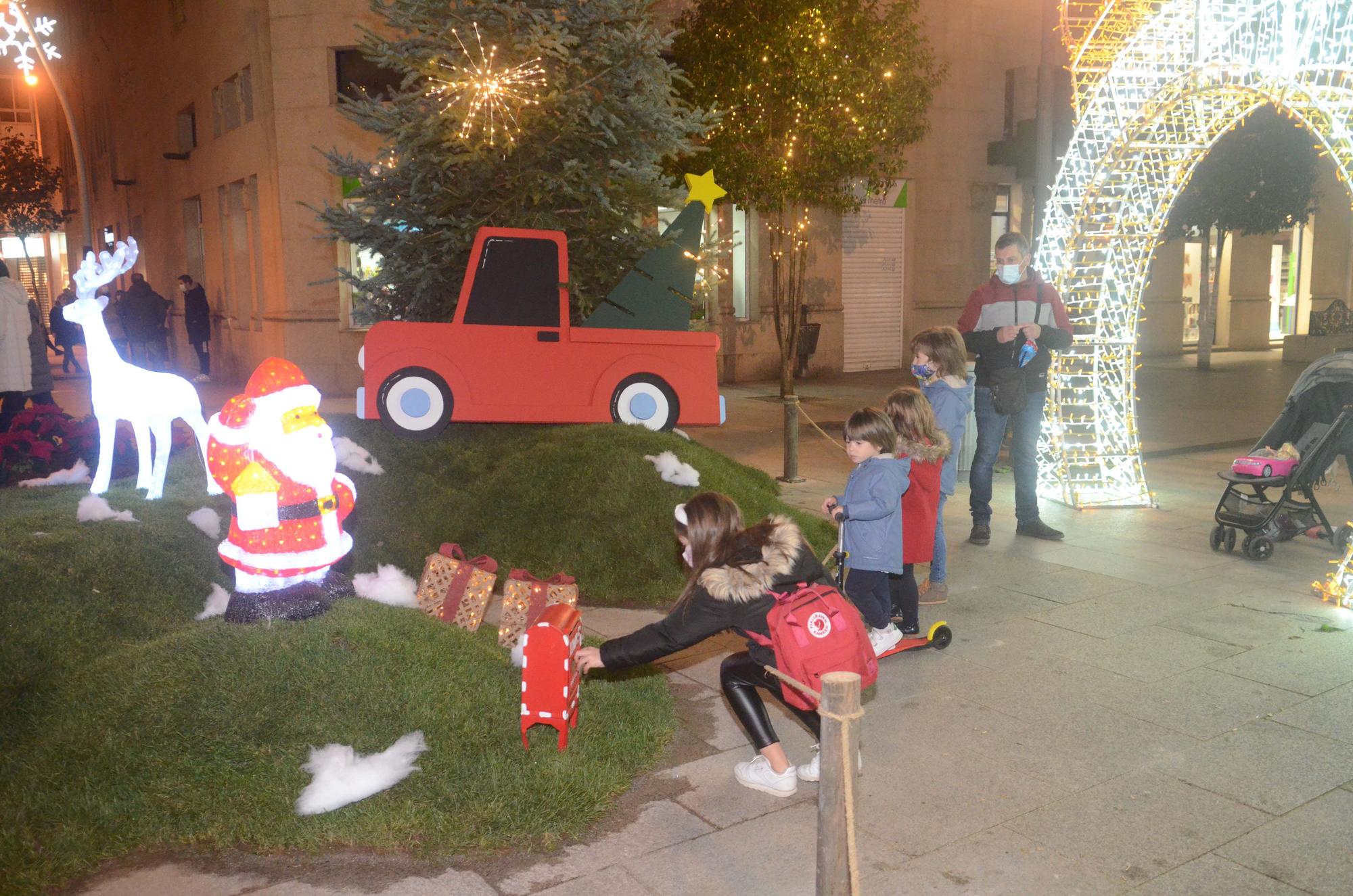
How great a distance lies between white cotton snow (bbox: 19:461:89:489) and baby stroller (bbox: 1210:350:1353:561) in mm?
8202

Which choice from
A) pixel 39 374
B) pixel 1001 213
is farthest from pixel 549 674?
pixel 1001 213

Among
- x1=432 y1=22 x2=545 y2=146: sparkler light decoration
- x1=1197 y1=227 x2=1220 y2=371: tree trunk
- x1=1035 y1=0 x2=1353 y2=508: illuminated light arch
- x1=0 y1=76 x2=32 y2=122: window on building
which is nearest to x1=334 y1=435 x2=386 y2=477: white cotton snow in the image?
x1=432 y1=22 x2=545 y2=146: sparkler light decoration

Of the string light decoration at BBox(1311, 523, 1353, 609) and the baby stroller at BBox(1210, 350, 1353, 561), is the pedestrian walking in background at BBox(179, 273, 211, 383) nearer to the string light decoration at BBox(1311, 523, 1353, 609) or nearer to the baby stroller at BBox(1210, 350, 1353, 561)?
the baby stroller at BBox(1210, 350, 1353, 561)

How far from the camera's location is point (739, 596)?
389 cm

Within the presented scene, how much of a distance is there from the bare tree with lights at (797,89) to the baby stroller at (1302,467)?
788 cm

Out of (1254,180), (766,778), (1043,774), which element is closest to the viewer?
(766,778)

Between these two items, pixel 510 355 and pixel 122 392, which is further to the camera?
pixel 510 355

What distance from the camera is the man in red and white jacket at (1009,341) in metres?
7.67

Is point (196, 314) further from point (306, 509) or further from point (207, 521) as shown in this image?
point (306, 509)

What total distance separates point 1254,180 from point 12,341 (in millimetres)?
21692

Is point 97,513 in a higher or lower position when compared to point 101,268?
lower

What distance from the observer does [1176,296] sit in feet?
87.2

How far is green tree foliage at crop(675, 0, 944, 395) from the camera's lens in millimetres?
14562

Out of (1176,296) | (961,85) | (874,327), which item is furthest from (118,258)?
(1176,296)
